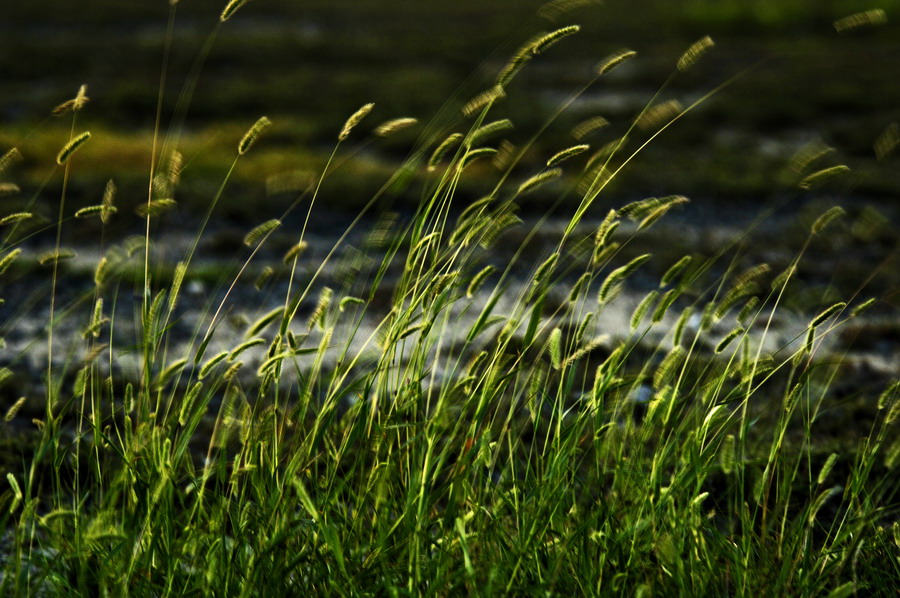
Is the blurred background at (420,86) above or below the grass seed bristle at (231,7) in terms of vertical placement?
below

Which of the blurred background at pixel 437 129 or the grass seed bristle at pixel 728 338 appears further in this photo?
the blurred background at pixel 437 129

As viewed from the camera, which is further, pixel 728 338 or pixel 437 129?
pixel 437 129

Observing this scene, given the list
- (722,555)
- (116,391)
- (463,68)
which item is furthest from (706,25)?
(722,555)

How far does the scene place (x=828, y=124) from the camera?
32.3 ft

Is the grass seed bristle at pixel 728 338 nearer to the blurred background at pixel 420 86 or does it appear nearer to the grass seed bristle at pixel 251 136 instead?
the grass seed bristle at pixel 251 136

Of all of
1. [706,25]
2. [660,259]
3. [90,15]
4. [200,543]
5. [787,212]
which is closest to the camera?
[200,543]


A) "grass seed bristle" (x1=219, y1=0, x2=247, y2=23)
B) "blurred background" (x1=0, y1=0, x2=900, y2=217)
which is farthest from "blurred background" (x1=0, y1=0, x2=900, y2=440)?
"grass seed bristle" (x1=219, y1=0, x2=247, y2=23)

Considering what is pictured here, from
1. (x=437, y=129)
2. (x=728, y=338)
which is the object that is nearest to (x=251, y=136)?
(x=728, y=338)

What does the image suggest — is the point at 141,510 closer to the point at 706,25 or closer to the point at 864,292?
the point at 864,292

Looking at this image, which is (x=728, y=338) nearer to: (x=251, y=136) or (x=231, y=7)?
(x=251, y=136)

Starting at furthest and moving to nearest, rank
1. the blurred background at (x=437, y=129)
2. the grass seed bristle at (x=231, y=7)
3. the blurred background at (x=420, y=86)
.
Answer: the blurred background at (x=420, y=86) < the blurred background at (x=437, y=129) < the grass seed bristle at (x=231, y=7)

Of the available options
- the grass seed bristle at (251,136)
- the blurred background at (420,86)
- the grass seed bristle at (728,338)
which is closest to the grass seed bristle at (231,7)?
the grass seed bristle at (251,136)

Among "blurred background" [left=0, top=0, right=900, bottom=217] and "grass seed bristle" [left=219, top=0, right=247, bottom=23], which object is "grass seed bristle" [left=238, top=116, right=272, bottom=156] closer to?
"grass seed bristle" [left=219, top=0, right=247, bottom=23]

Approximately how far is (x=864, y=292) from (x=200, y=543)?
4.38m
